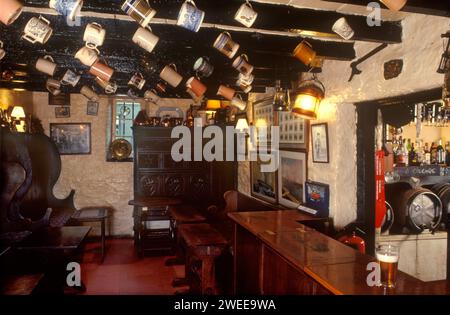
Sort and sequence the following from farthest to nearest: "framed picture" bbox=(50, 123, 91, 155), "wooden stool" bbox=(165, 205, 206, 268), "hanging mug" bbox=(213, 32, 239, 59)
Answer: "framed picture" bbox=(50, 123, 91, 155) → "wooden stool" bbox=(165, 205, 206, 268) → "hanging mug" bbox=(213, 32, 239, 59)

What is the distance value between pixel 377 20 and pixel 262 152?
354 centimetres

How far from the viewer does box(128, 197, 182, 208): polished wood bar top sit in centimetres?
651

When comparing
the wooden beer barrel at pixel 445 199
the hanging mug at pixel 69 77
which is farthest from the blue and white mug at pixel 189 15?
the wooden beer barrel at pixel 445 199

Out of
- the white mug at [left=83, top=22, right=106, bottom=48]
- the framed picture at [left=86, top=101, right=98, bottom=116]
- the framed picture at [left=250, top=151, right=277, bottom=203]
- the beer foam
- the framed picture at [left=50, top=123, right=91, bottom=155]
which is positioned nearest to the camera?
the beer foam

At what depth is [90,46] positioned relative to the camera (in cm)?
307

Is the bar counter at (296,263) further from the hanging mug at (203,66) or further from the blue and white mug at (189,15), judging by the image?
the blue and white mug at (189,15)

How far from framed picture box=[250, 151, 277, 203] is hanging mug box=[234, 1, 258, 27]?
3.46 meters

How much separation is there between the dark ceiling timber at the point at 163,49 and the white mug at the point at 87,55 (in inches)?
7.6

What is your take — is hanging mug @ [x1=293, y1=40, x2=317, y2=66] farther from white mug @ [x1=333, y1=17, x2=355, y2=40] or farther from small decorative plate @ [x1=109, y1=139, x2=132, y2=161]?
small decorative plate @ [x1=109, y1=139, x2=132, y2=161]

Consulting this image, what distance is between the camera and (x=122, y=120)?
26.8ft

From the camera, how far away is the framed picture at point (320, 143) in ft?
14.2

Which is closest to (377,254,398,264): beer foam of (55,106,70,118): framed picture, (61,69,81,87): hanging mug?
(61,69,81,87): hanging mug

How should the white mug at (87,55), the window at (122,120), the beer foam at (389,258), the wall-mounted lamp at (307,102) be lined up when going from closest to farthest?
the beer foam at (389,258)
the white mug at (87,55)
the wall-mounted lamp at (307,102)
the window at (122,120)
